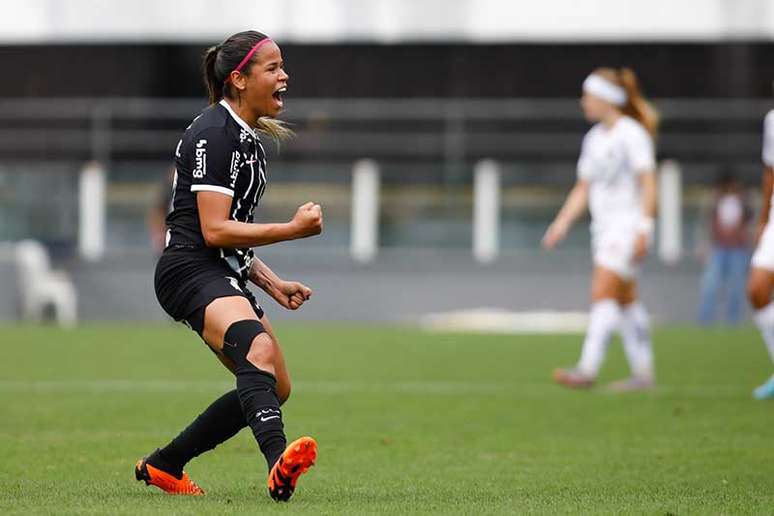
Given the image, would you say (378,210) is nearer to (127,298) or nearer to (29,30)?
(127,298)

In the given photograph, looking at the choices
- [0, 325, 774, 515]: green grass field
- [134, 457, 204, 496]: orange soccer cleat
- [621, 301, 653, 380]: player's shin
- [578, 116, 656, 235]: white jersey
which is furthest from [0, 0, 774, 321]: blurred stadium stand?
[134, 457, 204, 496]: orange soccer cleat

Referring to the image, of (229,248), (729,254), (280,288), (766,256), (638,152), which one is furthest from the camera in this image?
(729,254)

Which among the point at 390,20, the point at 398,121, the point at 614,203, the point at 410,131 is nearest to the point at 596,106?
the point at 614,203

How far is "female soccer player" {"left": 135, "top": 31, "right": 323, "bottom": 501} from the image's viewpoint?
6.54 meters

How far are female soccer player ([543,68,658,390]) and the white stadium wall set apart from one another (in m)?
18.4

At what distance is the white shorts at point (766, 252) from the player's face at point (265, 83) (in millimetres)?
4989

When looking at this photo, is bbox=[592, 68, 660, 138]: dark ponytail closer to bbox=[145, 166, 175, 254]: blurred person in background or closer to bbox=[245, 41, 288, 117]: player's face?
bbox=[245, 41, 288, 117]: player's face

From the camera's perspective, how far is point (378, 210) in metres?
28.3

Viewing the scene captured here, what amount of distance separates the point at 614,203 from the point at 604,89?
33.2 inches

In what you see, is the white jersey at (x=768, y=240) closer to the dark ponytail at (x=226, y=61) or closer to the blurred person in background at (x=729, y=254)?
the dark ponytail at (x=226, y=61)

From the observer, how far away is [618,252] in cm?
1252

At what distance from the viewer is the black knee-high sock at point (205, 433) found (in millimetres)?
6961

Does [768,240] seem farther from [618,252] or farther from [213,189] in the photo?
[213,189]

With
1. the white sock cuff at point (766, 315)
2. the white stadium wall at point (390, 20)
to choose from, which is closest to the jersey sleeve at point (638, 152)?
the white sock cuff at point (766, 315)
